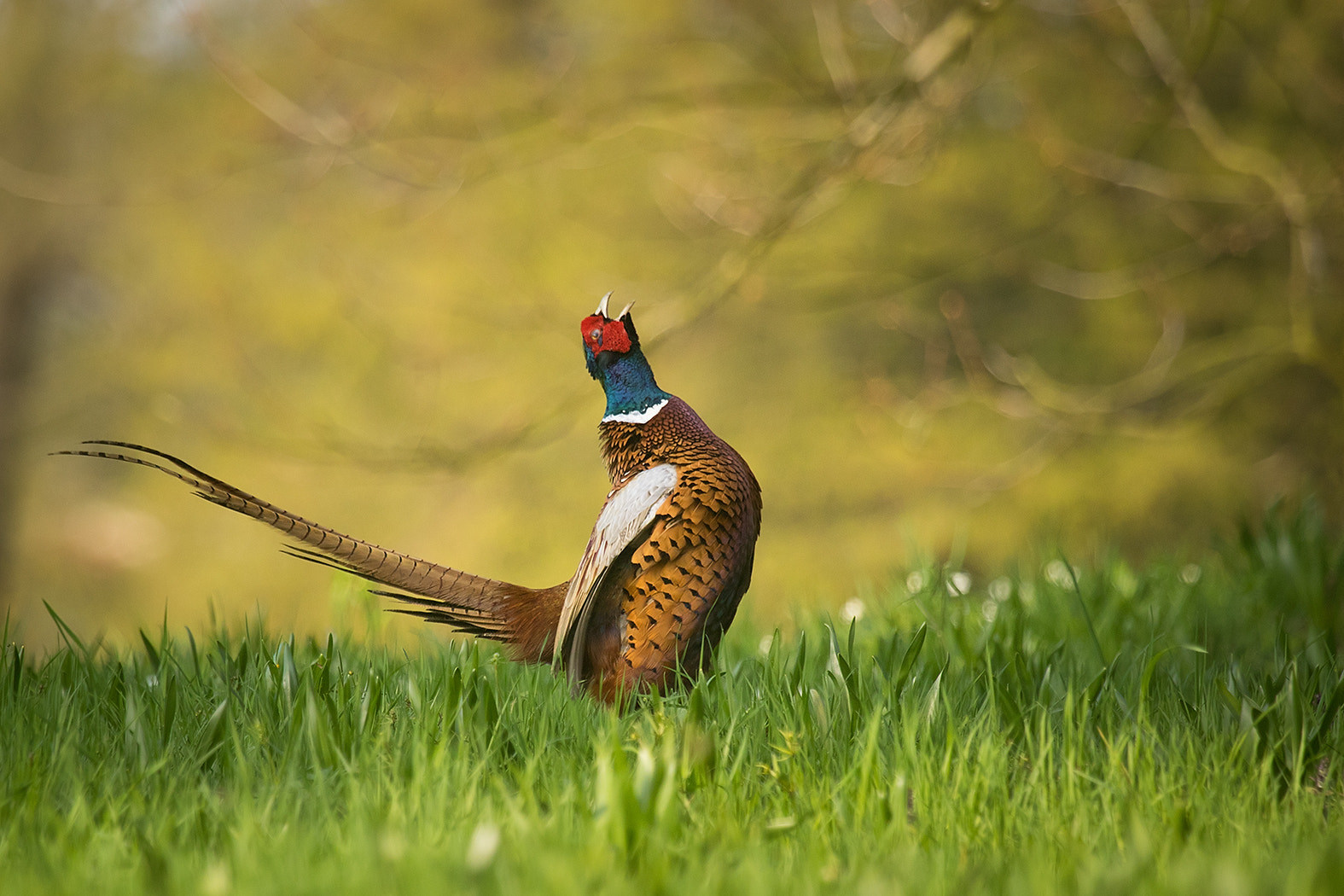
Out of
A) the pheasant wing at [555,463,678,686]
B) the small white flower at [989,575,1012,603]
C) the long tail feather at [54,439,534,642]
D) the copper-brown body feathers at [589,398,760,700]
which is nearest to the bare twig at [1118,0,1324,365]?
the small white flower at [989,575,1012,603]

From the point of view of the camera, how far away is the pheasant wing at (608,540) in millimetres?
2734

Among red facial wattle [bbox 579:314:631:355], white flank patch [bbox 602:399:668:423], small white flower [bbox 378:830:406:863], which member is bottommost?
small white flower [bbox 378:830:406:863]

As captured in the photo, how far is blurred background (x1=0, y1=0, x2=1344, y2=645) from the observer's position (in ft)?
21.0

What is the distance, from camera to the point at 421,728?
230cm

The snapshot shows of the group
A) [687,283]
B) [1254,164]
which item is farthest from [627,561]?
[1254,164]

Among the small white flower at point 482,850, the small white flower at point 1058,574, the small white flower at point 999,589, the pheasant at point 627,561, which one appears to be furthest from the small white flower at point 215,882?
the small white flower at point 999,589

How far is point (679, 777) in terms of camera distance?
2061mm

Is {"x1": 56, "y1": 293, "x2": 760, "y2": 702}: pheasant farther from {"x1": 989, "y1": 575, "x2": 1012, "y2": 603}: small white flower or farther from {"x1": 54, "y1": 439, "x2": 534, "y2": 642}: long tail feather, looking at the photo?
{"x1": 989, "y1": 575, "x2": 1012, "y2": 603}: small white flower

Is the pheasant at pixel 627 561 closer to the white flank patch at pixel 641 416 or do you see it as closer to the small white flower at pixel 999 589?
the white flank patch at pixel 641 416

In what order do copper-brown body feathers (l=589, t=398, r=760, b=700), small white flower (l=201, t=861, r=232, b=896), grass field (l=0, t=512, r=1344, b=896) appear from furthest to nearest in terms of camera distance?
1. copper-brown body feathers (l=589, t=398, r=760, b=700)
2. grass field (l=0, t=512, r=1344, b=896)
3. small white flower (l=201, t=861, r=232, b=896)

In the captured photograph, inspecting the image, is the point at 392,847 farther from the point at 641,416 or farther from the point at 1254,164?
the point at 1254,164

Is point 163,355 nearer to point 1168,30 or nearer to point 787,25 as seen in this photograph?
point 787,25

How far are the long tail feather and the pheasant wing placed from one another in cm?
26

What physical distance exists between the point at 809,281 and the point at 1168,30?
117 inches
